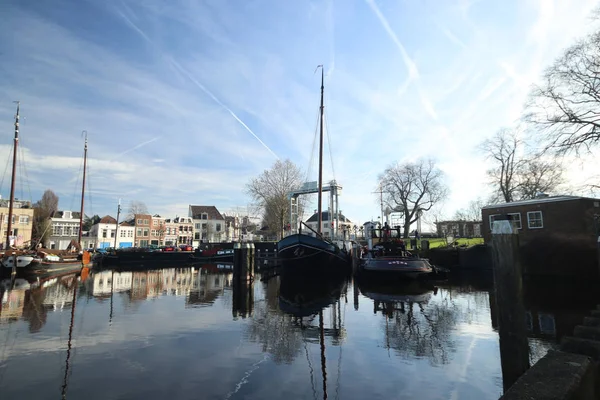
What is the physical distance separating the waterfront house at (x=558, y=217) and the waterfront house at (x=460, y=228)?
34312 millimetres

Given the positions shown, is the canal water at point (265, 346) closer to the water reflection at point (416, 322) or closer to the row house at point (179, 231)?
the water reflection at point (416, 322)

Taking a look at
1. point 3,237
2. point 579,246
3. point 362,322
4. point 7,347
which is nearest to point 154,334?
point 7,347

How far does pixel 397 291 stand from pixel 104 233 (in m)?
61.4

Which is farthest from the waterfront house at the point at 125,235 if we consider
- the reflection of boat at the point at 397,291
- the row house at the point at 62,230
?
the reflection of boat at the point at 397,291

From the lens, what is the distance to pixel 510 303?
5066 millimetres

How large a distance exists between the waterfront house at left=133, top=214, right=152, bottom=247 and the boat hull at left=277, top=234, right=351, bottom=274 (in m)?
49.6

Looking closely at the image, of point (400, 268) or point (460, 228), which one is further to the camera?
point (460, 228)

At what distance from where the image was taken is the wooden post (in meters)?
5.00

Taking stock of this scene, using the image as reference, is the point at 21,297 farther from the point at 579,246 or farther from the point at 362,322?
the point at 579,246

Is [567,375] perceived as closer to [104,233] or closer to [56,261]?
[56,261]

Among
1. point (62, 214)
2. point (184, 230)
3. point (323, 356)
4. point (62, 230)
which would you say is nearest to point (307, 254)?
point (323, 356)

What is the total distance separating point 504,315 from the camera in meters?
5.13

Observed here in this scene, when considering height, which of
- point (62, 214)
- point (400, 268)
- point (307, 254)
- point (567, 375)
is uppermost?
point (62, 214)

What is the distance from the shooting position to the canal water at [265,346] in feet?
17.3
